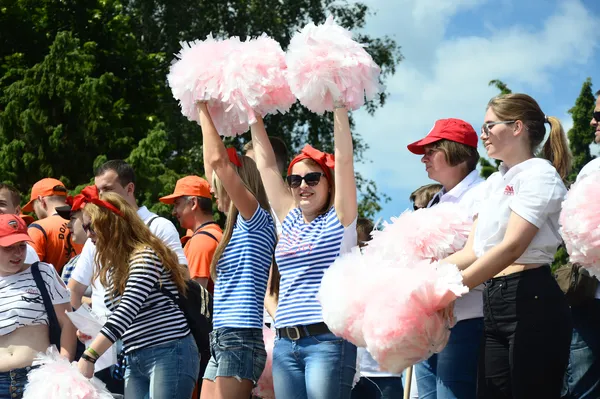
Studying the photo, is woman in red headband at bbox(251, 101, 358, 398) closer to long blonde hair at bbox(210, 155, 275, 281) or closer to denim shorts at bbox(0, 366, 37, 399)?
long blonde hair at bbox(210, 155, 275, 281)

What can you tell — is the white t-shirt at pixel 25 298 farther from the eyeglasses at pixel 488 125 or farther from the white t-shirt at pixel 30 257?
the eyeglasses at pixel 488 125

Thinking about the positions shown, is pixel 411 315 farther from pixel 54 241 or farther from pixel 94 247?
pixel 54 241

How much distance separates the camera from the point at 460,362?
171 inches

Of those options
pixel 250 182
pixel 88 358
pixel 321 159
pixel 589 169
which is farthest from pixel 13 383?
pixel 589 169

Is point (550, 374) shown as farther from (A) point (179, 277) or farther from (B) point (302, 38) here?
(A) point (179, 277)

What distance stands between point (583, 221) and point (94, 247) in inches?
153

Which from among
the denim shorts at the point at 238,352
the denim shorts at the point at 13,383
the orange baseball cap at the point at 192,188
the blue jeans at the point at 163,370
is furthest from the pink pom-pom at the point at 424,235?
the orange baseball cap at the point at 192,188

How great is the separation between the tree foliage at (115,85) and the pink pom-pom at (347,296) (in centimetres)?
939

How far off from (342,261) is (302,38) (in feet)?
4.05

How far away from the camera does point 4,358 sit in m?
6.11

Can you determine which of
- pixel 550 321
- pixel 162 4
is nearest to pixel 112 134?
pixel 162 4

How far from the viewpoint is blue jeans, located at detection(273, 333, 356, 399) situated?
172 inches

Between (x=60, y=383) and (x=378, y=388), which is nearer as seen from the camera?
(x=60, y=383)

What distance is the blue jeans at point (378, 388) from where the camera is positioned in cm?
643
